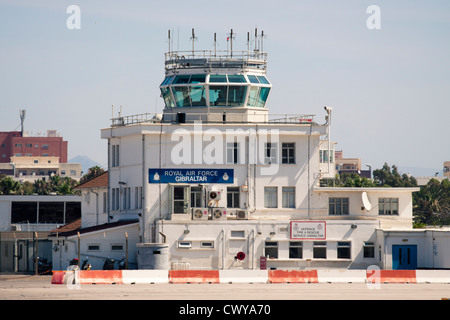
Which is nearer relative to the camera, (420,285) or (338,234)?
(420,285)

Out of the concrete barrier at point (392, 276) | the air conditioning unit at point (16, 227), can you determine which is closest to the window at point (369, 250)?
the concrete barrier at point (392, 276)

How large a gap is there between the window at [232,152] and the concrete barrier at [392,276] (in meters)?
13.2

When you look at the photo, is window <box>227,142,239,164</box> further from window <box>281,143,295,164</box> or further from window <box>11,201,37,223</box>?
window <box>11,201,37,223</box>

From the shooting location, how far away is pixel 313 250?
62750 mm

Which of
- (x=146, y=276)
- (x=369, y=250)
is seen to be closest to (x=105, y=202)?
(x=146, y=276)

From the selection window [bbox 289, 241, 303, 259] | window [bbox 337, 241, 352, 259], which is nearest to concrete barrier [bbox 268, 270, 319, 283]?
window [bbox 289, 241, 303, 259]

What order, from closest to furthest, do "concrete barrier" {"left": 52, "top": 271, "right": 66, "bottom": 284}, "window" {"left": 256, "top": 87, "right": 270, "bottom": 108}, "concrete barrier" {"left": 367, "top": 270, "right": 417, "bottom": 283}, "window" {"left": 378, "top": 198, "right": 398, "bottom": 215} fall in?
1. "concrete barrier" {"left": 52, "top": 271, "right": 66, "bottom": 284}
2. "concrete barrier" {"left": 367, "top": 270, "right": 417, "bottom": 283}
3. "window" {"left": 378, "top": 198, "right": 398, "bottom": 215}
4. "window" {"left": 256, "top": 87, "right": 270, "bottom": 108}

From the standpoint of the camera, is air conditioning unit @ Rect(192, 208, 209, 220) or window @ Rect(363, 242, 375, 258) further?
window @ Rect(363, 242, 375, 258)

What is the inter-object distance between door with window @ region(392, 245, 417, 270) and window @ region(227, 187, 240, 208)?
411 inches

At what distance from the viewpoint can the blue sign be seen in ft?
207
